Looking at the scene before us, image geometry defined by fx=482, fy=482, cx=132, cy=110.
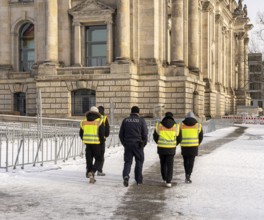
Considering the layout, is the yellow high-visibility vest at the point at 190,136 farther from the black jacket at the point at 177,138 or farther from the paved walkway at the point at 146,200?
the paved walkway at the point at 146,200

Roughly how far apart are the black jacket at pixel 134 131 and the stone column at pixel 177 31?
3117 cm

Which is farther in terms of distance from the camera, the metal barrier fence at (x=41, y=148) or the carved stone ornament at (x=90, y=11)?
the carved stone ornament at (x=90, y=11)

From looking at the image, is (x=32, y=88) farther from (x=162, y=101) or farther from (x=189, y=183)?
(x=189, y=183)

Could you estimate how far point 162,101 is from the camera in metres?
40.3

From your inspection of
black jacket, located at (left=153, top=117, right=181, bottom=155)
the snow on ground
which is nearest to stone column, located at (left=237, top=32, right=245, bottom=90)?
the snow on ground

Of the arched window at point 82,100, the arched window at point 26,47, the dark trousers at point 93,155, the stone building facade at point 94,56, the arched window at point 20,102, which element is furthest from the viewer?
the arched window at point 26,47

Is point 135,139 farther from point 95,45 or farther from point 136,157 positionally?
point 95,45

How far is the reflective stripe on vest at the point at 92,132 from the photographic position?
12.5m

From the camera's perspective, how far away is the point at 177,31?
143ft

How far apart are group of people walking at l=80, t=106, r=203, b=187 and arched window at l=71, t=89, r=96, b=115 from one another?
2795 cm

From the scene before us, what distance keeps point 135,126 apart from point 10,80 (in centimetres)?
3422

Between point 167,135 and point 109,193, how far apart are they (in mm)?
2244

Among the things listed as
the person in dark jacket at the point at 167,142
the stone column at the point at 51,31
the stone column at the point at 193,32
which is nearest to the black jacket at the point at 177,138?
the person in dark jacket at the point at 167,142

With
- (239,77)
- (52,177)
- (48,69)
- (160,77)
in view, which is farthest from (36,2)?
(239,77)
